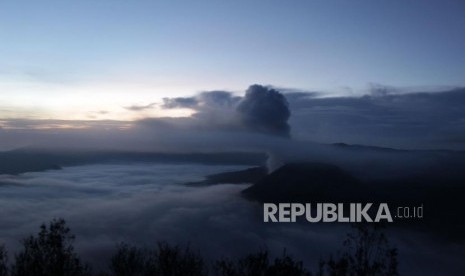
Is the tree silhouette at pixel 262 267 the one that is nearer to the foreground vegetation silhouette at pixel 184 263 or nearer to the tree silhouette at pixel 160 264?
the foreground vegetation silhouette at pixel 184 263

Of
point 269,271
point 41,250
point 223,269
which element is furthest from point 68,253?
point 269,271

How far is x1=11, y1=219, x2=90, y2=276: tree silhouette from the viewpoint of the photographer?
5585cm

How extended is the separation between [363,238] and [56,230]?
41306 millimetres

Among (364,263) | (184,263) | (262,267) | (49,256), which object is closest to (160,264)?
(184,263)

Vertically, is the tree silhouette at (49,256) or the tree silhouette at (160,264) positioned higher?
the tree silhouette at (49,256)

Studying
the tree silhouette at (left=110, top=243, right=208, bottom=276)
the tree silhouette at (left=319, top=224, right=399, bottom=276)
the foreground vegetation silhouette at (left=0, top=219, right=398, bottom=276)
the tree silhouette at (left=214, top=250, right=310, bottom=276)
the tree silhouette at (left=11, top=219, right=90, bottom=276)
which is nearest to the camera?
the tree silhouette at (left=319, top=224, right=399, bottom=276)

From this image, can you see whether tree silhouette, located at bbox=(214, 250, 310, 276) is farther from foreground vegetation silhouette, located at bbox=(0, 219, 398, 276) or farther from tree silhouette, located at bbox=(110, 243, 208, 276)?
tree silhouette, located at bbox=(110, 243, 208, 276)

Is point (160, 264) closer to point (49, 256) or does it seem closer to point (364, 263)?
point (49, 256)

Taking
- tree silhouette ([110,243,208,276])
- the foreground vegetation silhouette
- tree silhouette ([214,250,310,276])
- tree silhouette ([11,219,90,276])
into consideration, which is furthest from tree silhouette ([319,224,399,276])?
tree silhouette ([11,219,90,276])

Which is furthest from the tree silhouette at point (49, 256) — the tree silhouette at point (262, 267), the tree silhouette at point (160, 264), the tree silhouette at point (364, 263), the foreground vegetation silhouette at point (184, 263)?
the tree silhouette at point (364, 263)

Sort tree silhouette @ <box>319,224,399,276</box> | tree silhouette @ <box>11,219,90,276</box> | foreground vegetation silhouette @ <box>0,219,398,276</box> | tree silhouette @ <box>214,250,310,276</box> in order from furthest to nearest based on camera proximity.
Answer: tree silhouette @ <box>11,219,90,276</box> → foreground vegetation silhouette @ <box>0,219,398,276</box> → tree silhouette @ <box>214,250,310,276</box> → tree silhouette @ <box>319,224,399,276</box>

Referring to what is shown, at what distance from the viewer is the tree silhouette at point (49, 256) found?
2199 inches

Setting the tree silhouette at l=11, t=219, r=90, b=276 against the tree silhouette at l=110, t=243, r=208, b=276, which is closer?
the tree silhouette at l=11, t=219, r=90, b=276

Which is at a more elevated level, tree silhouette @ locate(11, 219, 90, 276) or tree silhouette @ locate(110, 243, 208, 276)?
tree silhouette @ locate(11, 219, 90, 276)
